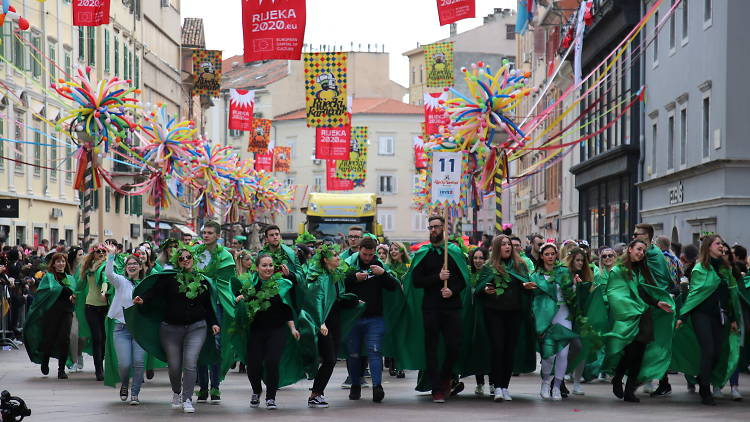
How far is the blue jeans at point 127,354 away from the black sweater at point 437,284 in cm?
296

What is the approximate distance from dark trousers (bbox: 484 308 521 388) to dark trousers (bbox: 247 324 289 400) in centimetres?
209

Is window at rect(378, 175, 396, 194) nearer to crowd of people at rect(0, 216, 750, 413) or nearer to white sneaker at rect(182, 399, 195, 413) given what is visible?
crowd of people at rect(0, 216, 750, 413)

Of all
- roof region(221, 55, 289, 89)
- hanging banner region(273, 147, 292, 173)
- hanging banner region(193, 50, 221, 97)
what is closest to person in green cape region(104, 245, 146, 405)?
hanging banner region(193, 50, 221, 97)

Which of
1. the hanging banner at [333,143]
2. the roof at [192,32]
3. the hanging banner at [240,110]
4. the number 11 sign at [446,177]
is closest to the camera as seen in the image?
the number 11 sign at [446,177]

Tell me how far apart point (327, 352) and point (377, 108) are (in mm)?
93754

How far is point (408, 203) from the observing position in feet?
357

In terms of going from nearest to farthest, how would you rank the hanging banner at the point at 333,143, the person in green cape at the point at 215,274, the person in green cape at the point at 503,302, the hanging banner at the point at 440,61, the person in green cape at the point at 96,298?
1. the person in green cape at the point at 215,274
2. the person in green cape at the point at 503,302
3. the person in green cape at the point at 96,298
4. the hanging banner at the point at 333,143
5. the hanging banner at the point at 440,61

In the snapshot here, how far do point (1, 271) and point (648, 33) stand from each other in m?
21.1

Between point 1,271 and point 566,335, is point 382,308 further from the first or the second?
point 1,271

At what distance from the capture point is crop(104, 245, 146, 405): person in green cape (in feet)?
47.0

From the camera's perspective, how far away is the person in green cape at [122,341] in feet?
47.0

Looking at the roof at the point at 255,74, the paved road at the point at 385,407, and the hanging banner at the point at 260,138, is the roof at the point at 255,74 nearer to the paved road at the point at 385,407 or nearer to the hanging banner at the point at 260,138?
the hanging banner at the point at 260,138

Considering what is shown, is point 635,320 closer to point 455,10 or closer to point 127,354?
point 127,354

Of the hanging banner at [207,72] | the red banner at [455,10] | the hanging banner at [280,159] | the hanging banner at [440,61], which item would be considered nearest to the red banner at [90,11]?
the red banner at [455,10]
